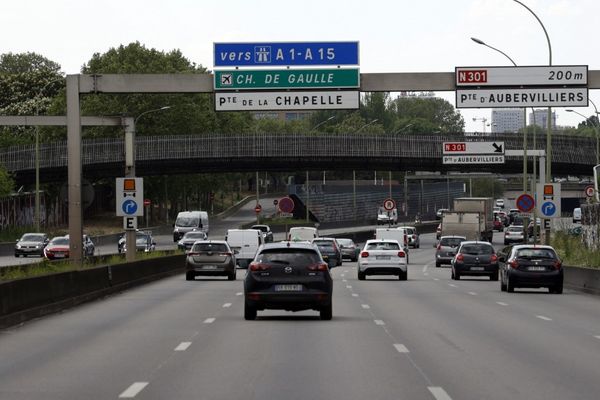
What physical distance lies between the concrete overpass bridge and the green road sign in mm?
48479

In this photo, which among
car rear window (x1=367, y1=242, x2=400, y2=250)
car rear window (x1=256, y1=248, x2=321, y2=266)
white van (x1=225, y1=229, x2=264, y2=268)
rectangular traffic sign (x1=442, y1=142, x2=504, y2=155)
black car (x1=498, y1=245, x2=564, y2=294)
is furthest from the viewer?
rectangular traffic sign (x1=442, y1=142, x2=504, y2=155)

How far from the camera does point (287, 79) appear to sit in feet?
117

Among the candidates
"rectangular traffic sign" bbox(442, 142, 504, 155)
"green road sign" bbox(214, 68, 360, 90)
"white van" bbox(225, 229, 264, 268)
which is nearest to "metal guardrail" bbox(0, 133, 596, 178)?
"rectangular traffic sign" bbox(442, 142, 504, 155)

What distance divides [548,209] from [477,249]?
3.21 metres

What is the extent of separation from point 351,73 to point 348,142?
168ft

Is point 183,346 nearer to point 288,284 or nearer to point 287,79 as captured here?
point 288,284

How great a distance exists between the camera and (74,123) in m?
35.9

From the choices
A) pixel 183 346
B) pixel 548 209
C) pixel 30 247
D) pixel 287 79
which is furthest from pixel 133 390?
pixel 30 247

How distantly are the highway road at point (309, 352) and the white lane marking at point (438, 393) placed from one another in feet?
0.07

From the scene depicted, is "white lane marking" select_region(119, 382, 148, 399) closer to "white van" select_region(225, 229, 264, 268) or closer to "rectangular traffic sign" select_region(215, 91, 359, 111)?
"rectangular traffic sign" select_region(215, 91, 359, 111)

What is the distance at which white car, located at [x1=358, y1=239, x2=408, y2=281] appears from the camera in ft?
153

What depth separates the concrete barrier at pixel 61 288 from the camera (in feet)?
77.9

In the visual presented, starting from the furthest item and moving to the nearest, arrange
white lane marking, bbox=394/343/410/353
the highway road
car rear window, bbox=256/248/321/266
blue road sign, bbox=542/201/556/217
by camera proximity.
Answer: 1. blue road sign, bbox=542/201/556/217
2. car rear window, bbox=256/248/321/266
3. white lane marking, bbox=394/343/410/353
4. the highway road

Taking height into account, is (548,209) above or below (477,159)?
below
